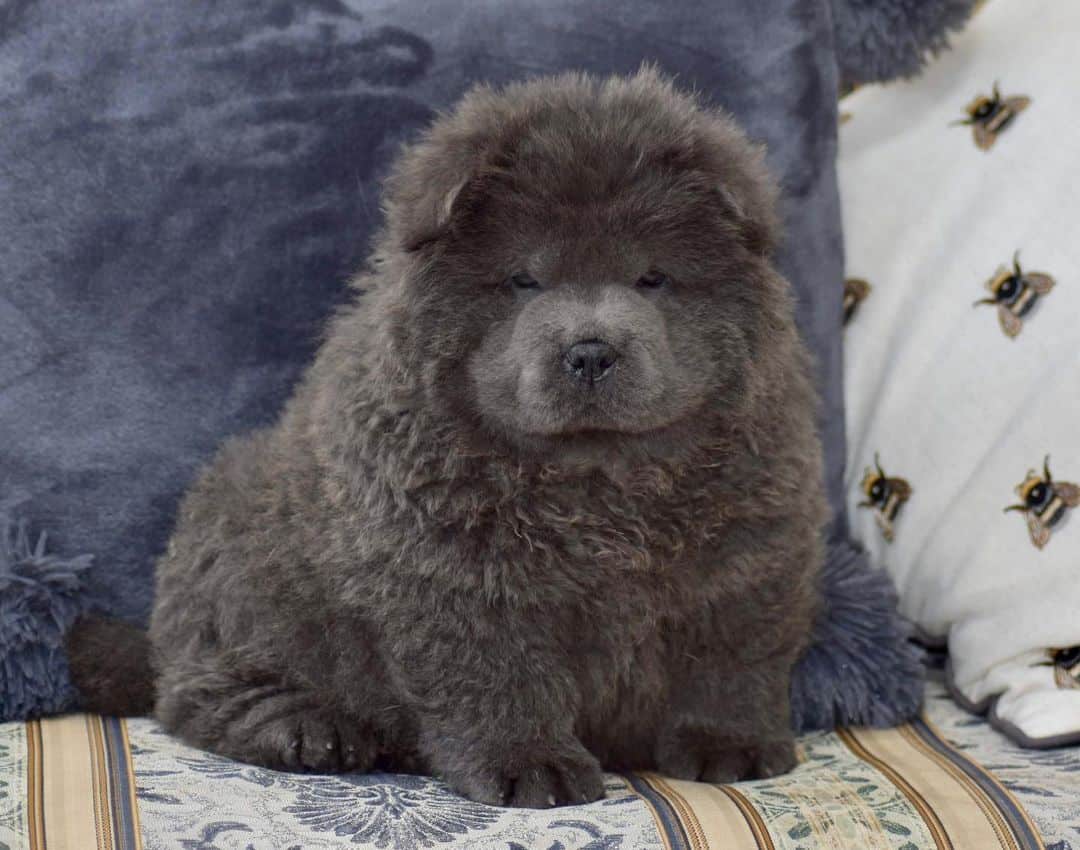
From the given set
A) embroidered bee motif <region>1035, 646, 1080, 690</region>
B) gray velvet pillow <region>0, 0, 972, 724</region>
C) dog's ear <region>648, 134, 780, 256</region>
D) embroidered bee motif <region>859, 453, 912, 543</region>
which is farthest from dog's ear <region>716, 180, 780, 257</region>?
embroidered bee motif <region>1035, 646, 1080, 690</region>

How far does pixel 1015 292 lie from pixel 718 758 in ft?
3.67

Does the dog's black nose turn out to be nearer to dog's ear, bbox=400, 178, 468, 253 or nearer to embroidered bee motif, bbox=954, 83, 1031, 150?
dog's ear, bbox=400, 178, 468, 253

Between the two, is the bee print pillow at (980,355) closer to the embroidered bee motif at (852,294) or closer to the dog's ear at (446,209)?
the embroidered bee motif at (852,294)

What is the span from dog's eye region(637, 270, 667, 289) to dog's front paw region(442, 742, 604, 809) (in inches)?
28.2

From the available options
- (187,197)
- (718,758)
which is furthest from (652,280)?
(187,197)

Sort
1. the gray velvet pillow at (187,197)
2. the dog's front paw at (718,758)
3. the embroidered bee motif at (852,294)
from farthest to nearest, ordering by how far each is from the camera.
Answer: the embroidered bee motif at (852,294) → the gray velvet pillow at (187,197) → the dog's front paw at (718,758)

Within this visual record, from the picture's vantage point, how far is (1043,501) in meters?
2.59

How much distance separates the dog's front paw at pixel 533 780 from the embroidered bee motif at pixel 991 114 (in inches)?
61.4

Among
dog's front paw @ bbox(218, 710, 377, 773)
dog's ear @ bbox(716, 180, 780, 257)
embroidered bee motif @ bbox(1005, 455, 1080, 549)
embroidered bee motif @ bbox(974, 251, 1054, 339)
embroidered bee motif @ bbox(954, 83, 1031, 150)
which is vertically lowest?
dog's front paw @ bbox(218, 710, 377, 773)

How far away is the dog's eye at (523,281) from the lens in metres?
2.13

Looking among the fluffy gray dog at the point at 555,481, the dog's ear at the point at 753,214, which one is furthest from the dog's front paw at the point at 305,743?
the dog's ear at the point at 753,214

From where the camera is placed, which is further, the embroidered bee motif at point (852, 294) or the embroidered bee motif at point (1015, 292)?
the embroidered bee motif at point (852, 294)

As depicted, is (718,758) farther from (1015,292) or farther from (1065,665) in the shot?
(1015,292)

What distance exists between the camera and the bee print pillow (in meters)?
2.57
